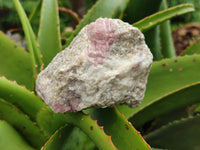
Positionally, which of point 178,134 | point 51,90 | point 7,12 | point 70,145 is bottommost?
point 7,12

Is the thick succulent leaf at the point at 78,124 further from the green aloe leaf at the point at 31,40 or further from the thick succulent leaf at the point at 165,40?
the thick succulent leaf at the point at 165,40

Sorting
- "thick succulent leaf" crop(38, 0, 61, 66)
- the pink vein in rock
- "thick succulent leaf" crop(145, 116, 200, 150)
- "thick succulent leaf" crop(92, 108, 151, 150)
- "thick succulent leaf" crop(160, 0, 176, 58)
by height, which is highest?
the pink vein in rock

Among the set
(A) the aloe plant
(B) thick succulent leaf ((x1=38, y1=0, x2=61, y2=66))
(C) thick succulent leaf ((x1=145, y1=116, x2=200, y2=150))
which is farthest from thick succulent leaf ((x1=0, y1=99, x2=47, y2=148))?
(C) thick succulent leaf ((x1=145, y1=116, x2=200, y2=150))

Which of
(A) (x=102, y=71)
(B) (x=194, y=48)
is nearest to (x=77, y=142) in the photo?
(A) (x=102, y=71)

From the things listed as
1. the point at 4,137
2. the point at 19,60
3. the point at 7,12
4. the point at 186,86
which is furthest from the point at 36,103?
the point at 7,12

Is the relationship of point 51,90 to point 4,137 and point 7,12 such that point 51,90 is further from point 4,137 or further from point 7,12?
point 7,12

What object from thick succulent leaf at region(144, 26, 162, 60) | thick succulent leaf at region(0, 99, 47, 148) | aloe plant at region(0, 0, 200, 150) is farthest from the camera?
thick succulent leaf at region(144, 26, 162, 60)

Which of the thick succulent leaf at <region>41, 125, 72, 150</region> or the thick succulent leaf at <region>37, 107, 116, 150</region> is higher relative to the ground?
the thick succulent leaf at <region>37, 107, 116, 150</region>

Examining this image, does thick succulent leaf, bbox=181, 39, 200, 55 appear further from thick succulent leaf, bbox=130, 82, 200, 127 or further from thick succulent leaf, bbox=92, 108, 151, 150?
thick succulent leaf, bbox=92, 108, 151, 150
